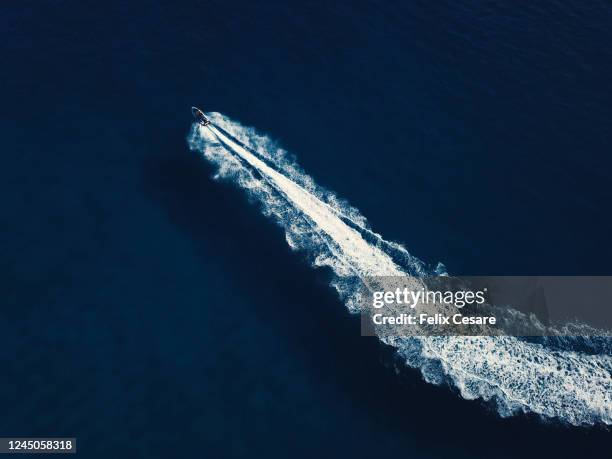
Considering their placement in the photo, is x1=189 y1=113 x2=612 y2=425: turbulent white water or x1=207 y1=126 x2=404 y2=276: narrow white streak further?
x1=207 y1=126 x2=404 y2=276: narrow white streak

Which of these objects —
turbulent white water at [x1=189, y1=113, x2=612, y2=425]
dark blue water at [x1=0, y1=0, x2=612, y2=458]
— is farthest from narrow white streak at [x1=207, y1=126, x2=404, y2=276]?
dark blue water at [x1=0, y1=0, x2=612, y2=458]

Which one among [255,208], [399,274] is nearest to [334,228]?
[399,274]

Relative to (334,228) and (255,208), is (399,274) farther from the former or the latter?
(255,208)

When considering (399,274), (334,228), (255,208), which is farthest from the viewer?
(255,208)

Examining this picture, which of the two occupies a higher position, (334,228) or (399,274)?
(334,228)

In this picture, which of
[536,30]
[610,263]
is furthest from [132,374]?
[536,30]

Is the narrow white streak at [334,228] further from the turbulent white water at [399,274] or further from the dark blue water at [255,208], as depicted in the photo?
the dark blue water at [255,208]

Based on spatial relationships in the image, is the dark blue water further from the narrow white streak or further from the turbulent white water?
the narrow white streak
